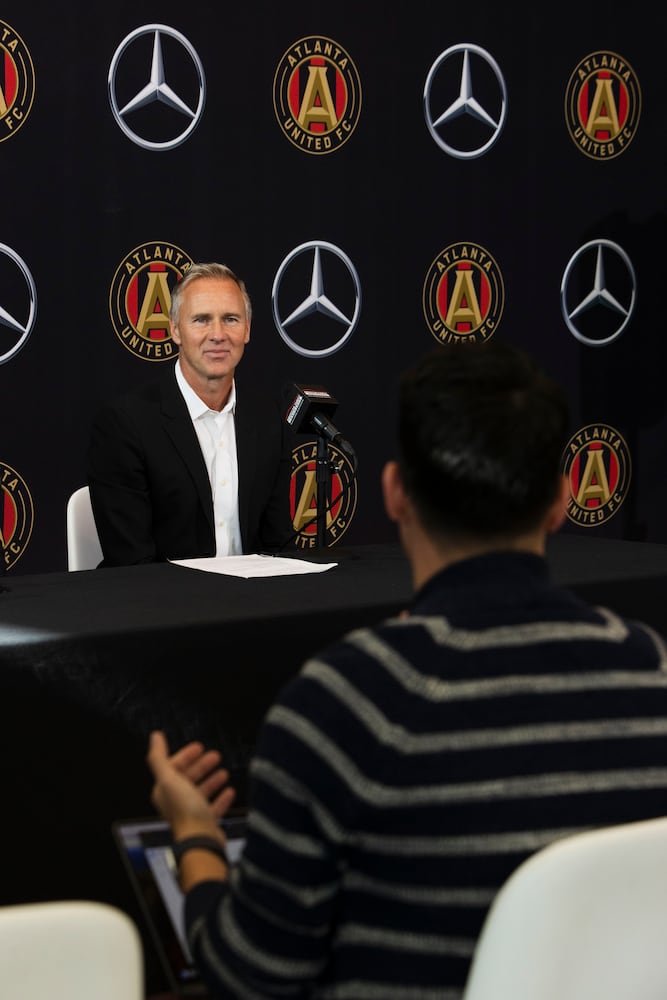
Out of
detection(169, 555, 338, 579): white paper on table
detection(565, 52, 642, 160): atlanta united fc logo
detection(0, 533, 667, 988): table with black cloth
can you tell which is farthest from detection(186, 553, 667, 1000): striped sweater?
detection(565, 52, 642, 160): atlanta united fc logo

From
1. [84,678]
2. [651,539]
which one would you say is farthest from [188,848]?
[651,539]

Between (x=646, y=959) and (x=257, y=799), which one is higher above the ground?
(x=257, y=799)

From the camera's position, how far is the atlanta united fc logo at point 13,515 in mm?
3586

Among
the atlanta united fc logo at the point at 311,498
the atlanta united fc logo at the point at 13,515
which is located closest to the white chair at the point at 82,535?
the atlanta united fc logo at the point at 13,515

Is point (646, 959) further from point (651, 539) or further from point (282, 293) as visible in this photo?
point (651, 539)

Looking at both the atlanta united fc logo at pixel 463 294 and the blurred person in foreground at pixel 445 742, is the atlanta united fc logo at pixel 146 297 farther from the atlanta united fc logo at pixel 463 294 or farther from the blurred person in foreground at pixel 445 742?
the blurred person in foreground at pixel 445 742

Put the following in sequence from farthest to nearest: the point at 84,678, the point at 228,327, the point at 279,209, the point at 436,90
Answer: the point at 436,90, the point at 279,209, the point at 228,327, the point at 84,678

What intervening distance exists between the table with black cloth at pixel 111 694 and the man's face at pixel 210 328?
3.86 ft

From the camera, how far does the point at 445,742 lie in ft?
2.70

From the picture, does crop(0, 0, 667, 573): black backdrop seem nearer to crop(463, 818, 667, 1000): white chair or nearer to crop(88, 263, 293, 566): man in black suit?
crop(88, 263, 293, 566): man in black suit

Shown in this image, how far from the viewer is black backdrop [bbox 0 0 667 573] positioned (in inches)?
141

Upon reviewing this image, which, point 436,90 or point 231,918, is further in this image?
point 436,90

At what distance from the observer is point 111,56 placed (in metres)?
3.61

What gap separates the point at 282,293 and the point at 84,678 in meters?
2.46
